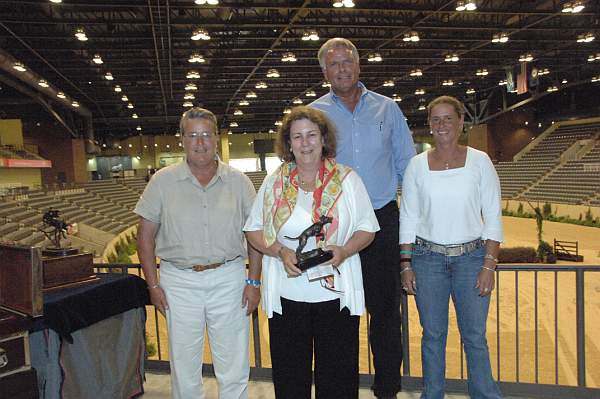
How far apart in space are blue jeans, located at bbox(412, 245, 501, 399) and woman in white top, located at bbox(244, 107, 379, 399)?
481mm

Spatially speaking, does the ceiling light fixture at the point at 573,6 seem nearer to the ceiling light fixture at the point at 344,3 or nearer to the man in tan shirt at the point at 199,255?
the ceiling light fixture at the point at 344,3

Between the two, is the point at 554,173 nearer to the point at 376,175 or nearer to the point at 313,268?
the point at 376,175

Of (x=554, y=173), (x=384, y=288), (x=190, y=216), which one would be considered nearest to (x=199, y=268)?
(x=190, y=216)

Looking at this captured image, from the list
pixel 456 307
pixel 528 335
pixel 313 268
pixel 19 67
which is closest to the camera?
pixel 313 268

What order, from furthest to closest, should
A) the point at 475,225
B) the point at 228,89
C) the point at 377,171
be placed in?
the point at 228,89, the point at 377,171, the point at 475,225

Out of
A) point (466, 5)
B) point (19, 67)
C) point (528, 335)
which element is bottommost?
point (528, 335)

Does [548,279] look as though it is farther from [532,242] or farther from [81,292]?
[81,292]

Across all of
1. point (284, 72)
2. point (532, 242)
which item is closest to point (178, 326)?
point (532, 242)

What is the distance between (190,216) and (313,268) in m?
0.75

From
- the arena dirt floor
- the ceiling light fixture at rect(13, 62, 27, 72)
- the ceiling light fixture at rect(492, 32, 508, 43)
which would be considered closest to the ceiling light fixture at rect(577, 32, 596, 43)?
the ceiling light fixture at rect(492, 32, 508, 43)

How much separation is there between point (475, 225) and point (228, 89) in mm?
22462

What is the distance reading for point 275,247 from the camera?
2072 mm

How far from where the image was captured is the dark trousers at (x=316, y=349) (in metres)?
2.10

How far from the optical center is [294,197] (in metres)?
2.08
